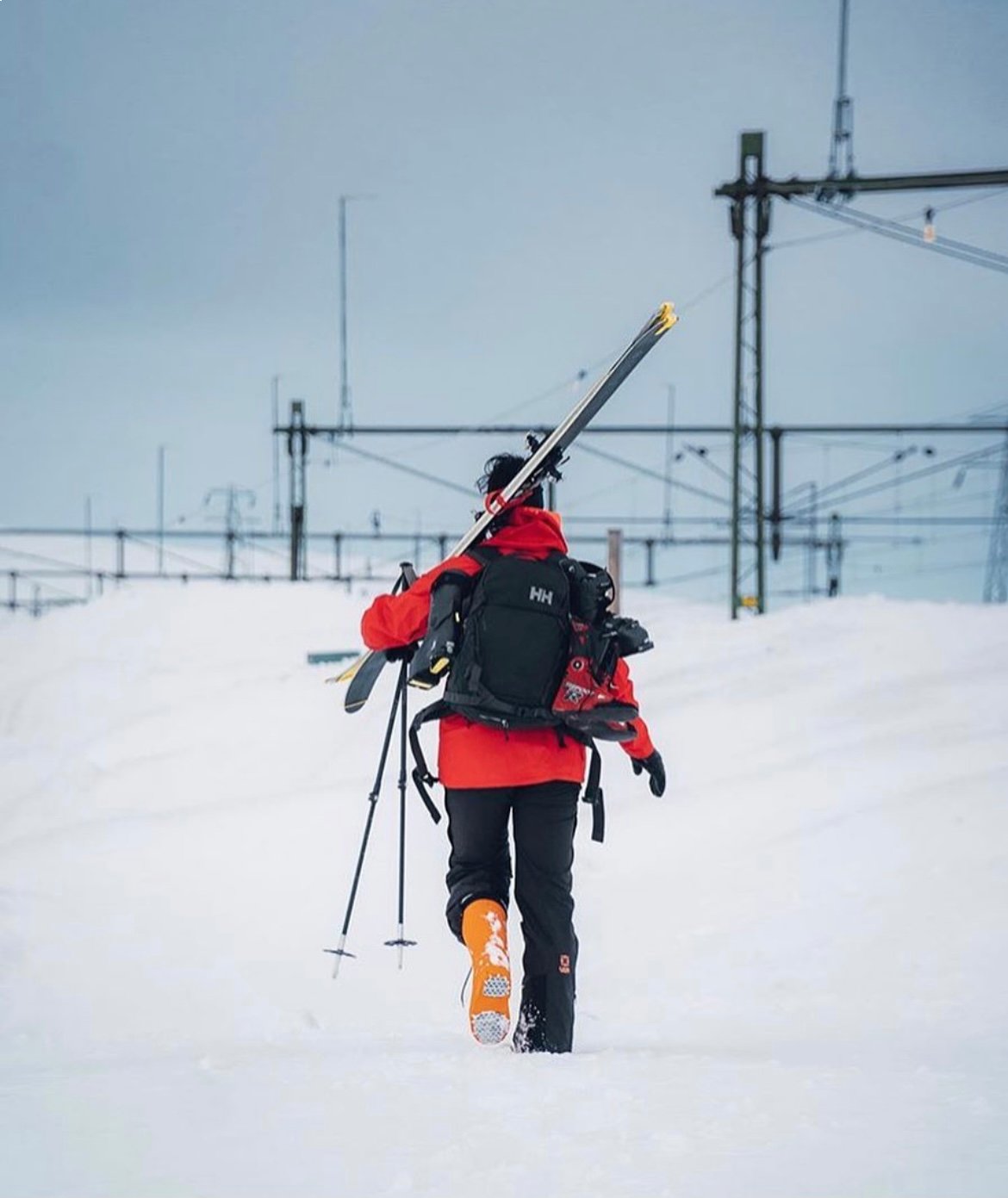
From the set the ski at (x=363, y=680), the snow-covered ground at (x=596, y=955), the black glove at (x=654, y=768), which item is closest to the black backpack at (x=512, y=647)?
the black glove at (x=654, y=768)

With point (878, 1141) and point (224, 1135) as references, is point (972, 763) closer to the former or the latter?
point (878, 1141)

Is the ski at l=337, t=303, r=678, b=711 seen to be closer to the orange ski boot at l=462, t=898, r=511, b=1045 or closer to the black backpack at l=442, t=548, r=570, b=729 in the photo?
the black backpack at l=442, t=548, r=570, b=729

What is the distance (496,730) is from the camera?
4273 millimetres

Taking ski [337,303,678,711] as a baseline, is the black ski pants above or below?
below

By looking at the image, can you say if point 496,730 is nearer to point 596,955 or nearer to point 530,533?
point 530,533

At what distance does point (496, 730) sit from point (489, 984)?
750mm

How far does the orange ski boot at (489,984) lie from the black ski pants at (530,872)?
0.13 m

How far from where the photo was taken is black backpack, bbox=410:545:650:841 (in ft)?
13.9

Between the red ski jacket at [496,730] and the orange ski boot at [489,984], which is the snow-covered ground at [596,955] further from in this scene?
the red ski jacket at [496,730]

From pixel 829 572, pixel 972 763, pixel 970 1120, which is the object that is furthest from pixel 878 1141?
pixel 829 572

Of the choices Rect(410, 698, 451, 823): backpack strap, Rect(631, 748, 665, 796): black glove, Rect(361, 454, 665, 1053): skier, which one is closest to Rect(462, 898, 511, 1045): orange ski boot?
Rect(361, 454, 665, 1053): skier

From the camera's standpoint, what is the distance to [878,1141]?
294 cm

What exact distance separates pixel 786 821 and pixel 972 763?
1.11 m

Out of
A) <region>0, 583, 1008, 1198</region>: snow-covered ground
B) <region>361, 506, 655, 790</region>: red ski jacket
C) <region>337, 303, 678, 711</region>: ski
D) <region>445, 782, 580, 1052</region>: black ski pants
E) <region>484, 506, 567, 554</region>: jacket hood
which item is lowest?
<region>0, 583, 1008, 1198</region>: snow-covered ground
